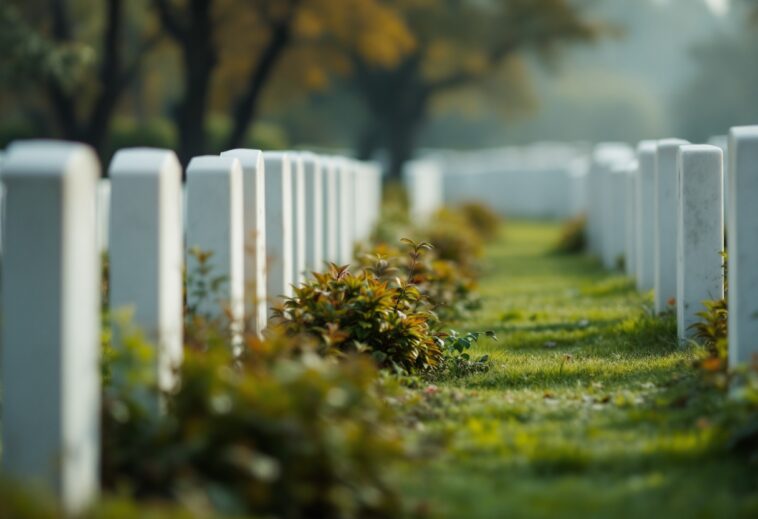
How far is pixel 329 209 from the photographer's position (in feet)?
34.3

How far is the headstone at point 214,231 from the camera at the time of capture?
5.67 m

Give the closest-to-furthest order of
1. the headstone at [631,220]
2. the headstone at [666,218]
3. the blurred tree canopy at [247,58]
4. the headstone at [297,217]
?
the headstone at [297,217] < the headstone at [666,218] < the headstone at [631,220] < the blurred tree canopy at [247,58]

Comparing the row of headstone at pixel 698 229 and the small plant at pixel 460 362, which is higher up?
the row of headstone at pixel 698 229

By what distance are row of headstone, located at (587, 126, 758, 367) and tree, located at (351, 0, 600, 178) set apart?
80.5ft

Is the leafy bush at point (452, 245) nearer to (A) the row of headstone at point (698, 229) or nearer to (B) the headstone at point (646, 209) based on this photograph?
(A) the row of headstone at point (698, 229)

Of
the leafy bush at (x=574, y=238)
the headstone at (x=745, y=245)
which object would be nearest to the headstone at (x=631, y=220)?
the headstone at (x=745, y=245)

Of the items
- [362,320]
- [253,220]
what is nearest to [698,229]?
[362,320]

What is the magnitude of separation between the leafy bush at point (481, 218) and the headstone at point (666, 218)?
14.1 m

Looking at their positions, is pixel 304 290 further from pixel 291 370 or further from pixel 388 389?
pixel 291 370

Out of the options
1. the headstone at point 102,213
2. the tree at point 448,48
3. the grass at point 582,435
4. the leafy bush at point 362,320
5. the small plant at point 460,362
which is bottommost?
the grass at point 582,435

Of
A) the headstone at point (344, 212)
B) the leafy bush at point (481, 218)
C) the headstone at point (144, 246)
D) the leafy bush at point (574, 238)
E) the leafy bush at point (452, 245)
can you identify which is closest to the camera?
the headstone at point (144, 246)

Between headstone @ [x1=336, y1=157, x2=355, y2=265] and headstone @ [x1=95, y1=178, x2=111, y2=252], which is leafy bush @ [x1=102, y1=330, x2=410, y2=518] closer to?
headstone @ [x1=95, y1=178, x2=111, y2=252]

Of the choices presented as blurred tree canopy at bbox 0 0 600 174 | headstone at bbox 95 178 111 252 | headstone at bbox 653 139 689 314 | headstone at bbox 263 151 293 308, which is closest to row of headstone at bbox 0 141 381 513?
A: headstone at bbox 263 151 293 308

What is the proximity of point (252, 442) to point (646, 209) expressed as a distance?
6640mm
